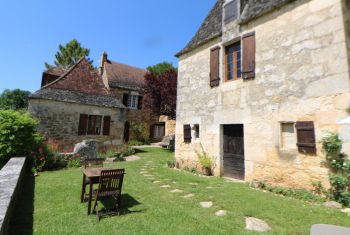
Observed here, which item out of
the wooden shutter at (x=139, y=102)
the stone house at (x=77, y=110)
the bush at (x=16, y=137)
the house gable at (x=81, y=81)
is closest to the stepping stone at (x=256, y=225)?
the bush at (x=16, y=137)

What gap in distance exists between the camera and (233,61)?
7.52m

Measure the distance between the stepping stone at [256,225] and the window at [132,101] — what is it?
18.5 m

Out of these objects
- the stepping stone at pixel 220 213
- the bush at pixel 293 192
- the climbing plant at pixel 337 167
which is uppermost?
the climbing plant at pixel 337 167

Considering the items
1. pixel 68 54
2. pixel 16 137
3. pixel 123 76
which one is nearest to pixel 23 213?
pixel 16 137

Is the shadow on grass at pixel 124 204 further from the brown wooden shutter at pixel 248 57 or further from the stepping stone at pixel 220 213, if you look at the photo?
the brown wooden shutter at pixel 248 57

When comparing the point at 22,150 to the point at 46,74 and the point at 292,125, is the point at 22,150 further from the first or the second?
the point at 46,74

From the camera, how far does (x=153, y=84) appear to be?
1792cm

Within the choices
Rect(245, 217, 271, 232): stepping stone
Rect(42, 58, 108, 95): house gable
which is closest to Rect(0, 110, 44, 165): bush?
Rect(42, 58, 108, 95): house gable

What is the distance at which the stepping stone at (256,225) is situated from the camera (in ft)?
11.2

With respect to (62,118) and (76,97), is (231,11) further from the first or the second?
(62,118)

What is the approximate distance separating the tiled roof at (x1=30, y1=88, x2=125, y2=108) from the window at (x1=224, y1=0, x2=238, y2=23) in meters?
9.77

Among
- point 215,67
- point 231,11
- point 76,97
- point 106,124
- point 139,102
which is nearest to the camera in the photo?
point 231,11

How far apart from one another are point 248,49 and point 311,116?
2.93 metres

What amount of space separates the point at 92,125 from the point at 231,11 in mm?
11110
